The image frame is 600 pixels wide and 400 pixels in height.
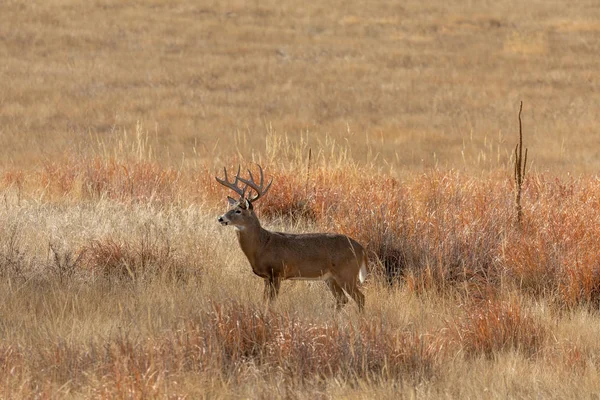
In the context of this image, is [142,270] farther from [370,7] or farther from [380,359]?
[370,7]

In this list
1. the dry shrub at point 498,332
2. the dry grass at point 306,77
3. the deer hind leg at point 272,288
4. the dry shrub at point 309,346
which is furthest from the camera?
the dry grass at point 306,77

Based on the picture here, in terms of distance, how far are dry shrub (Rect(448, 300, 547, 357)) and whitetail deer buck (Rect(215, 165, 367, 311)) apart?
90cm

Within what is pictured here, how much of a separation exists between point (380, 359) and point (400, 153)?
16.0 m

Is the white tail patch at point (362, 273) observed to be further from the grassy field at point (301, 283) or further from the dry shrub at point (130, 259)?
the dry shrub at point (130, 259)

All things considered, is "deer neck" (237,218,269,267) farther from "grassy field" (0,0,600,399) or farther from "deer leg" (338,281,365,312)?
"deer leg" (338,281,365,312)

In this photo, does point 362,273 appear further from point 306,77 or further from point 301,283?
point 306,77

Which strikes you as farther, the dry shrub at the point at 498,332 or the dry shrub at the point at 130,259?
the dry shrub at the point at 130,259

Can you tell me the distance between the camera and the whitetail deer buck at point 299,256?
22.3ft

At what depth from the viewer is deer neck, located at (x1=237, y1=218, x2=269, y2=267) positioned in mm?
6859

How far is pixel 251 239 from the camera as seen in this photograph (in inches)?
271

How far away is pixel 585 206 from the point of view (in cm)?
912

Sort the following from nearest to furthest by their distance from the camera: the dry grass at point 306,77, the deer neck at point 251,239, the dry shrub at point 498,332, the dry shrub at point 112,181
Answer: the dry shrub at point 498,332 → the deer neck at point 251,239 → the dry shrub at point 112,181 → the dry grass at point 306,77

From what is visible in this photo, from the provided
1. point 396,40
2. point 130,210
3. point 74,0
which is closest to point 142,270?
point 130,210

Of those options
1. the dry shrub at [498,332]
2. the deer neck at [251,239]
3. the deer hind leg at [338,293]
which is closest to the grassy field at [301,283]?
the dry shrub at [498,332]
